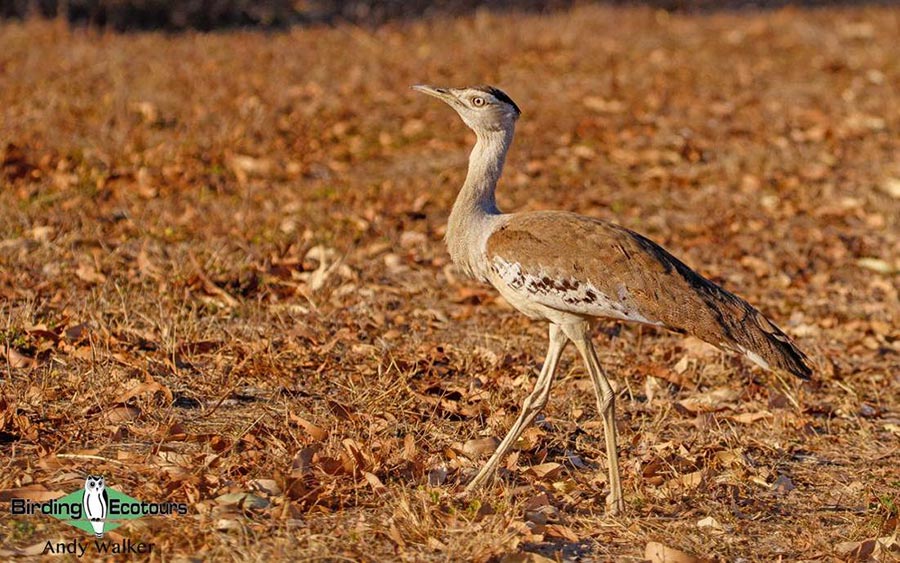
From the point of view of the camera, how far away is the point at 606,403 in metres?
4.78

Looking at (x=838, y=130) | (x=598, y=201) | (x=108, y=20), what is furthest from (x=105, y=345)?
(x=108, y=20)

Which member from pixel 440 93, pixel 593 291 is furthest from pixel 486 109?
pixel 593 291

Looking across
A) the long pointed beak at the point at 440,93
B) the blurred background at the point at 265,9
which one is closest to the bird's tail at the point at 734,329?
the long pointed beak at the point at 440,93

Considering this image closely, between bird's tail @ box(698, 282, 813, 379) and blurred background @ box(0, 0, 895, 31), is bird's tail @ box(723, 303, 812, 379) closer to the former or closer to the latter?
bird's tail @ box(698, 282, 813, 379)

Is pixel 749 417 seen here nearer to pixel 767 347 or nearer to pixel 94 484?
pixel 767 347

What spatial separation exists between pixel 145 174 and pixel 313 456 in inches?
184

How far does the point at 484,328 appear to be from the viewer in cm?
655

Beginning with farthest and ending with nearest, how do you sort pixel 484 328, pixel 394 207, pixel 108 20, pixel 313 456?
1. pixel 108 20
2. pixel 394 207
3. pixel 484 328
4. pixel 313 456

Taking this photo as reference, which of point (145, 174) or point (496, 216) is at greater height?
point (496, 216)

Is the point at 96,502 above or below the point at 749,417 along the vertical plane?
above

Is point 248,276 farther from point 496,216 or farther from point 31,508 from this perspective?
point 31,508

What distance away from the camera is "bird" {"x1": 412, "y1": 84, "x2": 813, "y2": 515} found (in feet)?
15.1

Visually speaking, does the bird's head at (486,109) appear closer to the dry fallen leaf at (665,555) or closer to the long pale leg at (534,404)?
the long pale leg at (534,404)

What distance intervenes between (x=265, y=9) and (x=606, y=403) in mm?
11789
